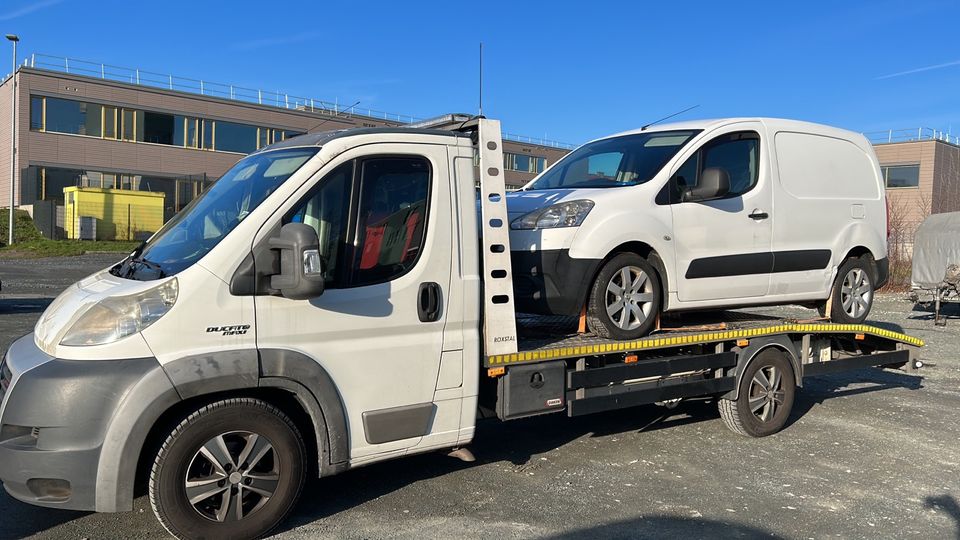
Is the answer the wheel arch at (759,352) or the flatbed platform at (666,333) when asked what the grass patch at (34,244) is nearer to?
the flatbed platform at (666,333)

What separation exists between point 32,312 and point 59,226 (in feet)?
80.8

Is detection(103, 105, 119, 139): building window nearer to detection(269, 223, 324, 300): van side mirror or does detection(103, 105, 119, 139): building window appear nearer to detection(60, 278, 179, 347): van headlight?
detection(60, 278, 179, 347): van headlight

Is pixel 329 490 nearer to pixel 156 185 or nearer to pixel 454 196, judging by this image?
pixel 454 196

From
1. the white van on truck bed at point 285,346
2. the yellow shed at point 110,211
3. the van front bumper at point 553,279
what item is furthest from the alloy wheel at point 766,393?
the yellow shed at point 110,211

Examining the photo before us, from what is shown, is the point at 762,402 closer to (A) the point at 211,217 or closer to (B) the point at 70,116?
(A) the point at 211,217

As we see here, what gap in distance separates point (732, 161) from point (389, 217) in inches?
136

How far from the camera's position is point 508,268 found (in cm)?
486

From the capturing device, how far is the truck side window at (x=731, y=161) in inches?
243

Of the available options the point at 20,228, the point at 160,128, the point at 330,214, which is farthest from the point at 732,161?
the point at 160,128

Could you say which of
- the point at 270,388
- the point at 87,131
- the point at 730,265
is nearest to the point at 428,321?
the point at 270,388

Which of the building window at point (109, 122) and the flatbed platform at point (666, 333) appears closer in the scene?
the flatbed platform at point (666, 333)

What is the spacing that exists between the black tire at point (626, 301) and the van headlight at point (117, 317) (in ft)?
9.53

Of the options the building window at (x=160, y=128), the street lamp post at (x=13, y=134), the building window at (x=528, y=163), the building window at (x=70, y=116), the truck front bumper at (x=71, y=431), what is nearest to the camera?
the truck front bumper at (x=71, y=431)

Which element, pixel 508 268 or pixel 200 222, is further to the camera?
pixel 508 268
